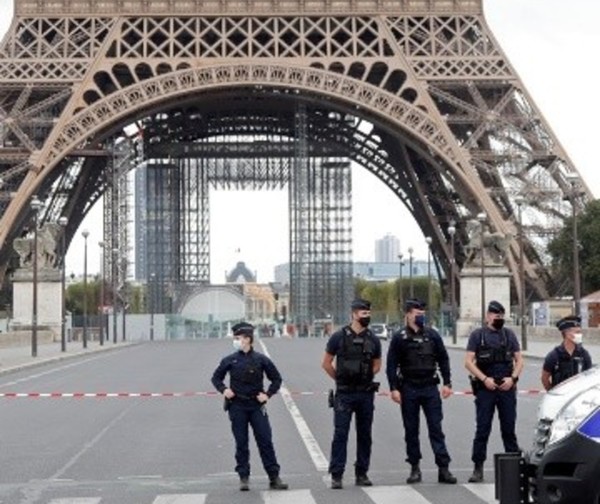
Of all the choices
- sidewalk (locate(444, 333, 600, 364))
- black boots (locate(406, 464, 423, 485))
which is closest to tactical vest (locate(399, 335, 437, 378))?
black boots (locate(406, 464, 423, 485))

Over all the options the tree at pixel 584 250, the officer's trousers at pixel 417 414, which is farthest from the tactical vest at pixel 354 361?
the tree at pixel 584 250

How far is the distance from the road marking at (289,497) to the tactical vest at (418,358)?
137cm

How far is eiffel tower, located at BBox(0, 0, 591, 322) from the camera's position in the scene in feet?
184

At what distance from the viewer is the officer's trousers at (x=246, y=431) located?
11734 millimetres

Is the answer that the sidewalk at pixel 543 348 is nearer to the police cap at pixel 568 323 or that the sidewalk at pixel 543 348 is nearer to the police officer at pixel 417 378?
the police cap at pixel 568 323

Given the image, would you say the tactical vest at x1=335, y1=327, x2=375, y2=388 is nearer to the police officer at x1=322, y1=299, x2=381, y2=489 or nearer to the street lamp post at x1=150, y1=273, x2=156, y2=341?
the police officer at x1=322, y1=299, x2=381, y2=489

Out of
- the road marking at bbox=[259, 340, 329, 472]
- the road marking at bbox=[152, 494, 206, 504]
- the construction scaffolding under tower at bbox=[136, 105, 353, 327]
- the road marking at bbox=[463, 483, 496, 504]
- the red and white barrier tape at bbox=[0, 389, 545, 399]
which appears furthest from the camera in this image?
the construction scaffolding under tower at bbox=[136, 105, 353, 327]

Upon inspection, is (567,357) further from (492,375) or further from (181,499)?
(181,499)

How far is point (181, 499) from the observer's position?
37.3 feet

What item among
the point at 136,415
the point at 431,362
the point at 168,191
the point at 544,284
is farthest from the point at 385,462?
the point at 168,191

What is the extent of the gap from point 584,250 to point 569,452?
63.5 metres

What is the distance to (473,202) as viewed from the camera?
5872 cm

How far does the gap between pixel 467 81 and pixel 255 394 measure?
45.9 m

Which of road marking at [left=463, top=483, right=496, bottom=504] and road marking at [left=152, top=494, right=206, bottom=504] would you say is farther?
road marking at [left=152, top=494, right=206, bottom=504]
